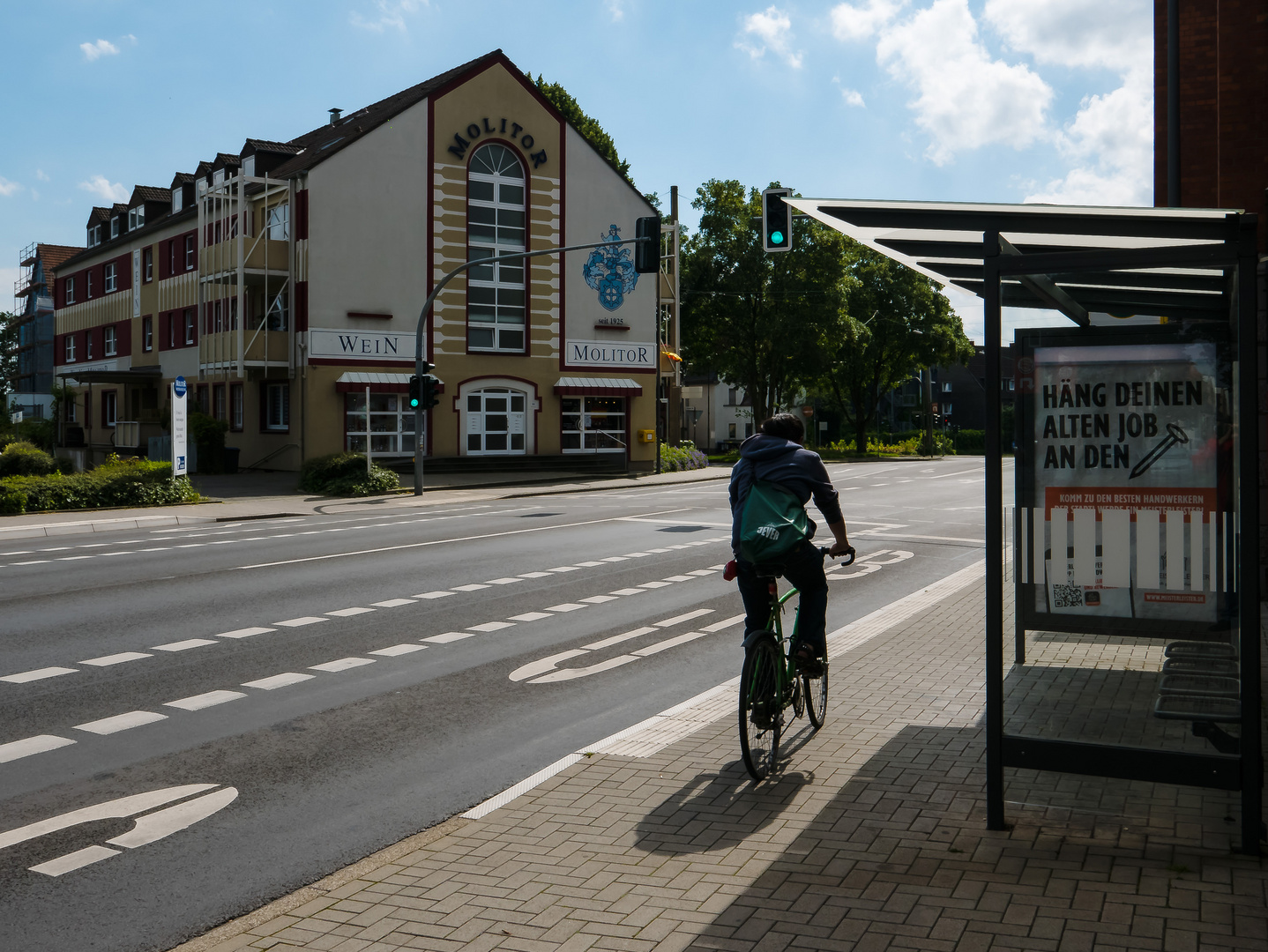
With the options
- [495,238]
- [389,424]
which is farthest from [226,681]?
[495,238]

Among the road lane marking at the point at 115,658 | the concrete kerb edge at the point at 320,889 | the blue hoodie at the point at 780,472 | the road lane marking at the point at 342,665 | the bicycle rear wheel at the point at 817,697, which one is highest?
the blue hoodie at the point at 780,472

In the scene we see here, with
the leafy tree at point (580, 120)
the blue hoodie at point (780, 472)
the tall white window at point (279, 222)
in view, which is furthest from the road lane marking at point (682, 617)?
the leafy tree at point (580, 120)

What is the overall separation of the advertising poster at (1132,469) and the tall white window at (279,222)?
1355 inches

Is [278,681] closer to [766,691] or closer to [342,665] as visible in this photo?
[342,665]

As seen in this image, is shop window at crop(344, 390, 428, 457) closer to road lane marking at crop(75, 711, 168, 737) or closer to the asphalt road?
the asphalt road

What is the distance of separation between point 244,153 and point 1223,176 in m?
38.4

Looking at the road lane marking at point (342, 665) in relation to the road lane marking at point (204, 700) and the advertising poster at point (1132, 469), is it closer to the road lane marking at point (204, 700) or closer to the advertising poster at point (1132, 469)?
the road lane marking at point (204, 700)

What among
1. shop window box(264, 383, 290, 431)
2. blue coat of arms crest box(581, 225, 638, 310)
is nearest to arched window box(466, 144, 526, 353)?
blue coat of arms crest box(581, 225, 638, 310)

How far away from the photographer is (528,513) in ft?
77.8

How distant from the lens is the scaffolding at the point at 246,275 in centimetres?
3647

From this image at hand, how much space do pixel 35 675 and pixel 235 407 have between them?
33648 mm

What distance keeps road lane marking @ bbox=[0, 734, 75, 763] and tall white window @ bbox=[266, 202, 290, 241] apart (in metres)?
32.2

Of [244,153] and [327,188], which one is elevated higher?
[244,153]

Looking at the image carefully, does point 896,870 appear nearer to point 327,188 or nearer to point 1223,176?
point 1223,176
